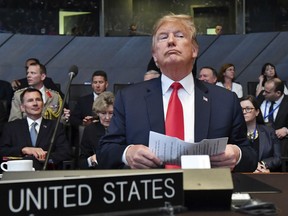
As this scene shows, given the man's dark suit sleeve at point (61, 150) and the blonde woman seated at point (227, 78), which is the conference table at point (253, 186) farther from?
the blonde woman seated at point (227, 78)

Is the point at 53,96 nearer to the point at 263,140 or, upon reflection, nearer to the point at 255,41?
the point at 263,140

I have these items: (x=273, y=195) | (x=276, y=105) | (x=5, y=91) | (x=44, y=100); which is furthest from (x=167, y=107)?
(x=5, y=91)

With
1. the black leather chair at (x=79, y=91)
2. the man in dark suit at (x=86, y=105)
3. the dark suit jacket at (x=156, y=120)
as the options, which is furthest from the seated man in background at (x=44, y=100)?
the dark suit jacket at (x=156, y=120)

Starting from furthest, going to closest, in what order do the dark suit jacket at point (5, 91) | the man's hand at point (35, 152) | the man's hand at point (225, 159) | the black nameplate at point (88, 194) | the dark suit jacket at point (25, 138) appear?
the dark suit jacket at point (5, 91)
the dark suit jacket at point (25, 138)
the man's hand at point (35, 152)
the man's hand at point (225, 159)
the black nameplate at point (88, 194)

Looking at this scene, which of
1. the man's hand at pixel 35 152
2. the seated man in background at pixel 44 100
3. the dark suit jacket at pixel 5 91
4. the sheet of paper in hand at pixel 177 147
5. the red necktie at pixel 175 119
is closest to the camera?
the sheet of paper in hand at pixel 177 147

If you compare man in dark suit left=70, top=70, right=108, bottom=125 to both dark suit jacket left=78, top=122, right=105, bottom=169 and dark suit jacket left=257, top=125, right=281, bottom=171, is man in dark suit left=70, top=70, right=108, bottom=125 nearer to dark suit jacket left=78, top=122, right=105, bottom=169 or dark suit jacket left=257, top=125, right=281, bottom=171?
dark suit jacket left=78, top=122, right=105, bottom=169

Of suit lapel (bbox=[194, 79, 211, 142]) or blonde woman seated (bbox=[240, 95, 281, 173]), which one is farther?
blonde woman seated (bbox=[240, 95, 281, 173])

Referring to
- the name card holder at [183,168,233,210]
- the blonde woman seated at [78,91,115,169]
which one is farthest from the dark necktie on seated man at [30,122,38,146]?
the name card holder at [183,168,233,210]

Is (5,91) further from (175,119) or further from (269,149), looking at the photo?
(175,119)

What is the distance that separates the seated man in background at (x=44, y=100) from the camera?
20.3 ft

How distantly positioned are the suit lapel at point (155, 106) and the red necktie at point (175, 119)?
3 cm

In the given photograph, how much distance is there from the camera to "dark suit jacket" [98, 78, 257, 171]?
7.94ft

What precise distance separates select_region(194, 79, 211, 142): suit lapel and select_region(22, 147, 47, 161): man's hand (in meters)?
2.74

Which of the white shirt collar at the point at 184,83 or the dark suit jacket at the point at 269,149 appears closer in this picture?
the white shirt collar at the point at 184,83
